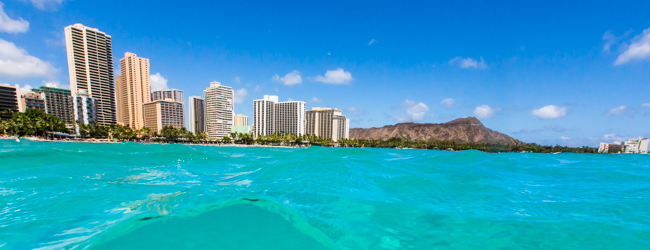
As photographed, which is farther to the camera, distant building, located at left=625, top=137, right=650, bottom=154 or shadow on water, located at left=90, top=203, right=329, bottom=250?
distant building, located at left=625, top=137, right=650, bottom=154

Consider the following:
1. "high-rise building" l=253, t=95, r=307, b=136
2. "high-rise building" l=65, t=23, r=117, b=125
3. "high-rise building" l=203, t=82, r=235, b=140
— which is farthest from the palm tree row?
"high-rise building" l=253, t=95, r=307, b=136

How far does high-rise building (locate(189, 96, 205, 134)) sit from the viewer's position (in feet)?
541

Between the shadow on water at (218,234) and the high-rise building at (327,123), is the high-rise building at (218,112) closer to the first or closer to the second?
the high-rise building at (327,123)

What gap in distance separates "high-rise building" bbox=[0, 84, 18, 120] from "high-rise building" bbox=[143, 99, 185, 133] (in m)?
45.2

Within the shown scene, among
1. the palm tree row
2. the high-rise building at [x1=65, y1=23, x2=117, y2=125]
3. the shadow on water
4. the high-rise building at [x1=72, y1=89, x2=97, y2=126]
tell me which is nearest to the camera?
the shadow on water

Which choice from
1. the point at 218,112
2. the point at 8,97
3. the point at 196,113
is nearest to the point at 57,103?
the point at 8,97

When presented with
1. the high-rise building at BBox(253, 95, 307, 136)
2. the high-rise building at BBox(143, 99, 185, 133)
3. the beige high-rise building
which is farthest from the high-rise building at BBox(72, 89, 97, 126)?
the high-rise building at BBox(253, 95, 307, 136)

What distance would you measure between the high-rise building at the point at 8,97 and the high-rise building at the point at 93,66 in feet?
51.8

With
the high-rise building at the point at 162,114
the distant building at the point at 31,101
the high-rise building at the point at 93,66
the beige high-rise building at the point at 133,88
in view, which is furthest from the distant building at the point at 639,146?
the distant building at the point at 31,101

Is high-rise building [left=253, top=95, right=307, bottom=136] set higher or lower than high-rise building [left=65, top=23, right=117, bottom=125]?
lower

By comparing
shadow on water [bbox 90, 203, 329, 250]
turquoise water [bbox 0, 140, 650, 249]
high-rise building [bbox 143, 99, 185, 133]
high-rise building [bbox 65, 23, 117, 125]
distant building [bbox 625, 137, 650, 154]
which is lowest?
distant building [bbox 625, 137, 650, 154]

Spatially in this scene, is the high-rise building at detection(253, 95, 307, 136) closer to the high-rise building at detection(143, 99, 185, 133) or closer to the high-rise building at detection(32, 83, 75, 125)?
the high-rise building at detection(143, 99, 185, 133)

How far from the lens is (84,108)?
94750 millimetres

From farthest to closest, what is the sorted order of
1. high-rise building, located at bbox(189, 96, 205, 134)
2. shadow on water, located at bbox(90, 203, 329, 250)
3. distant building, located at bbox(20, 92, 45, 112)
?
high-rise building, located at bbox(189, 96, 205, 134), distant building, located at bbox(20, 92, 45, 112), shadow on water, located at bbox(90, 203, 329, 250)
